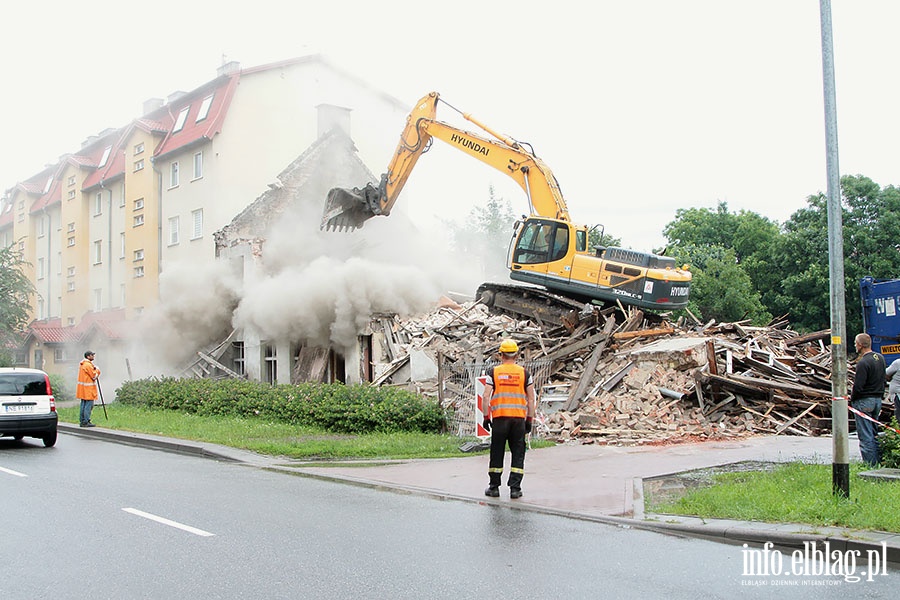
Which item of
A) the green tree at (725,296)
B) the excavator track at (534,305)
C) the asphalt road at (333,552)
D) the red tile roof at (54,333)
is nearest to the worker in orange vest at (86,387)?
the excavator track at (534,305)

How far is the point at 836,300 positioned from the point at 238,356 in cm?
2462

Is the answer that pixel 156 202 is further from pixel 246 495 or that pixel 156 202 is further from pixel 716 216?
pixel 716 216

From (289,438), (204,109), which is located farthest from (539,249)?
(204,109)

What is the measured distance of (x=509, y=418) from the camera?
931cm

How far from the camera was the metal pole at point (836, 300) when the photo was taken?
769 cm

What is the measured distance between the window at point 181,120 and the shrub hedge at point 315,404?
13586 mm

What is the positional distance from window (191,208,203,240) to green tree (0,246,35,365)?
10.4m

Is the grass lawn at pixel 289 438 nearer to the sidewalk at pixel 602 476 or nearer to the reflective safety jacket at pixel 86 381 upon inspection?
the sidewalk at pixel 602 476

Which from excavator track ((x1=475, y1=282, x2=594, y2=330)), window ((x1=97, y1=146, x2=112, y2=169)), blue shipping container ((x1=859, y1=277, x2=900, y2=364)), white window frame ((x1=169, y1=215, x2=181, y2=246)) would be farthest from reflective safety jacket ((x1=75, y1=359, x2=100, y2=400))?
window ((x1=97, y1=146, x2=112, y2=169))

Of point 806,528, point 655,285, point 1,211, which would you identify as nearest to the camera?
point 806,528

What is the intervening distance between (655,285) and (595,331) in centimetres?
169

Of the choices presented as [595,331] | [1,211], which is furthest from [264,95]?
[1,211]

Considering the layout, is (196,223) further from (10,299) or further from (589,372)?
(589,372)

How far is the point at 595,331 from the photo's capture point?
1791cm
